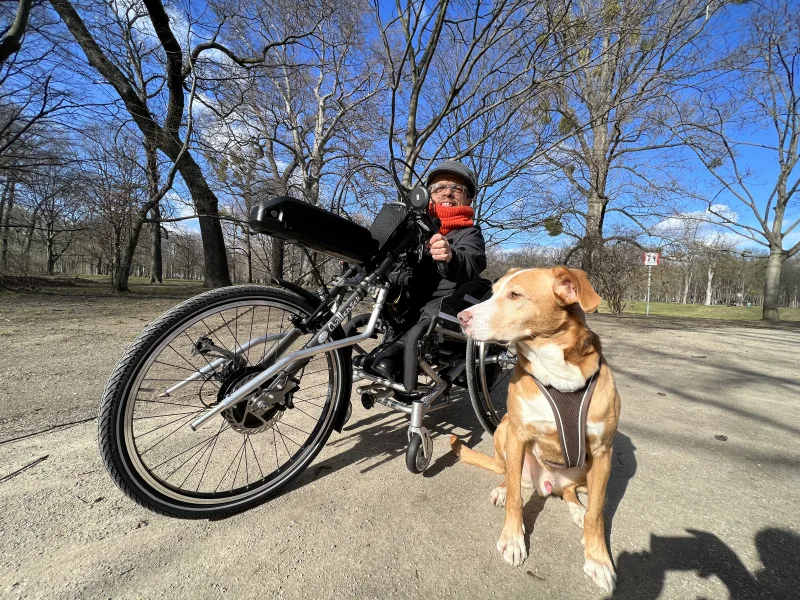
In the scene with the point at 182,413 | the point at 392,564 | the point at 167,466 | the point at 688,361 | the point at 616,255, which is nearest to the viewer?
the point at 392,564

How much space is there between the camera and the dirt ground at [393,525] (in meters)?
1.21

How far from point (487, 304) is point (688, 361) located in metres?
4.63

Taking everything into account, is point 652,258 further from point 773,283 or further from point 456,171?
point 456,171

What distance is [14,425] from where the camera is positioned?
6.93 feet

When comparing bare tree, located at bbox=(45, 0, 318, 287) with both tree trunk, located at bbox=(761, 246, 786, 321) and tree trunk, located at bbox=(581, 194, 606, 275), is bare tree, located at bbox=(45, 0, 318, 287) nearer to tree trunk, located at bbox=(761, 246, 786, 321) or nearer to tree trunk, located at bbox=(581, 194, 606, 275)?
tree trunk, located at bbox=(581, 194, 606, 275)

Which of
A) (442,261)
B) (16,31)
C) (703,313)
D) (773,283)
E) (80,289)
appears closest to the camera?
(442,261)

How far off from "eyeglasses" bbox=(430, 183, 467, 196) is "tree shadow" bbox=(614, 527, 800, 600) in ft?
7.60

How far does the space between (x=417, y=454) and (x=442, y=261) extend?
3.31ft

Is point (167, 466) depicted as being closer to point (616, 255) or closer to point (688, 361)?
point (688, 361)

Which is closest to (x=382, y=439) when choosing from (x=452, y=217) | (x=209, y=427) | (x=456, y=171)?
(x=209, y=427)

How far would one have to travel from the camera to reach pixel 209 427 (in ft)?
7.18

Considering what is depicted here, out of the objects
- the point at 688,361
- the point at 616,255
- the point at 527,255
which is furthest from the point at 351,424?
the point at 527,255

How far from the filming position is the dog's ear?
1460 mm

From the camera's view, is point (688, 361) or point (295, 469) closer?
point (295, 469)
